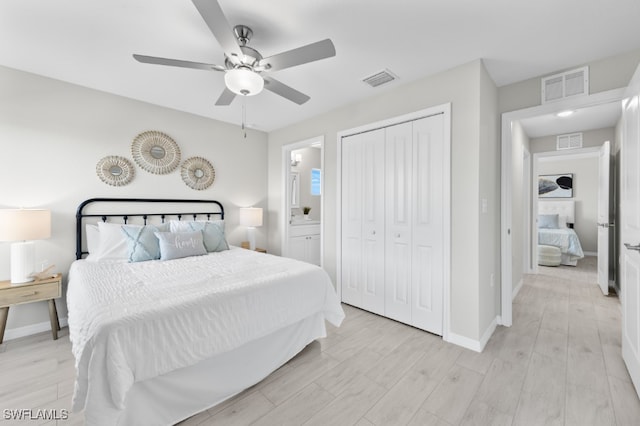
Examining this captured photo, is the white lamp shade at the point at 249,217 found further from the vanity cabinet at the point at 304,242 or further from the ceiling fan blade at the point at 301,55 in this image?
the ceiling fan blade at the point at 301,55

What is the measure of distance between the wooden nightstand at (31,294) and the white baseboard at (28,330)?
0.66 feet

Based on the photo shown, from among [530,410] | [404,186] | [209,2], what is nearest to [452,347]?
[530,410]

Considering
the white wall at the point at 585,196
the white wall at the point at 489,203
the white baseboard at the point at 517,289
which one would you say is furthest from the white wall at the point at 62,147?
the white wall at the point at 585,196

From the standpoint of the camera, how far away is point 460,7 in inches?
69.4

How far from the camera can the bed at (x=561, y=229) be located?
5.43 m

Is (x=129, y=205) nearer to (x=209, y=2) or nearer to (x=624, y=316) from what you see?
(x=209, y=2)

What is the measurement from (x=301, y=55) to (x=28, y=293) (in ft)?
10.1

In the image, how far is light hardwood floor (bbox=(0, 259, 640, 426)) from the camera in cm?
164

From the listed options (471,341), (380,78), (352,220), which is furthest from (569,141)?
(471,341)

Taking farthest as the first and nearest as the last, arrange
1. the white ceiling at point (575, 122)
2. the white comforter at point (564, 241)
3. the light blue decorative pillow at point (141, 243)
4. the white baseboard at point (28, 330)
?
1. the white comforter at point (564, 241)
2. the white ceiling at point (575, 122)
3. the light blue decorative pillow at point (141, 243)
4. the white baseboard at point (28, 330)

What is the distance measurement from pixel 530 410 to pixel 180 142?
4.39m

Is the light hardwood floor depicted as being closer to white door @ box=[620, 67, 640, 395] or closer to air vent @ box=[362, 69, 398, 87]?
white door @ box=[620, 67, 640, 395]

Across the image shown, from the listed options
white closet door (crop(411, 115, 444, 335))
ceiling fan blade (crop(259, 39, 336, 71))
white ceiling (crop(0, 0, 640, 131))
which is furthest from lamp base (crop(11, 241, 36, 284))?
white closet door (crop(411, 115, 444, 335))

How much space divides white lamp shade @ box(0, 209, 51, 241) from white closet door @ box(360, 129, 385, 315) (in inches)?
125
